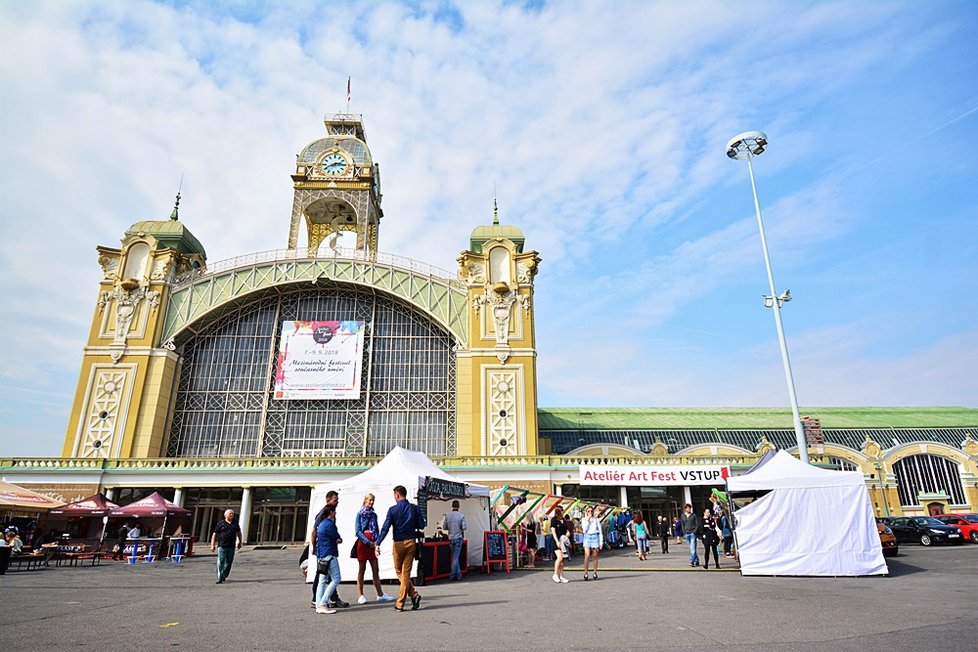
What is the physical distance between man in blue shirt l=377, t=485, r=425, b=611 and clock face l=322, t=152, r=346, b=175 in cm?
4884

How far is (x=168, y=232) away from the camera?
1842 inches

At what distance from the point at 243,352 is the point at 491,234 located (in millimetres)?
21036

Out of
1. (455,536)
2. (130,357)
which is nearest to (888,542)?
(455,536)

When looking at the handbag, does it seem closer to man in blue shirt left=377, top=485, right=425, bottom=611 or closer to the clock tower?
man in blue shirt left=377, top=485, right=425, bottom=611

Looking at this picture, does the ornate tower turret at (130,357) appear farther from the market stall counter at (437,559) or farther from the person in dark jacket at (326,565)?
the person in dark jacket at (326,565)

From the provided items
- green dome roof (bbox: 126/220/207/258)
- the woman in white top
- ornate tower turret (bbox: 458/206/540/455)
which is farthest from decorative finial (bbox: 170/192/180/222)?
the woman in white top

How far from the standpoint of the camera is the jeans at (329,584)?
9461 mm

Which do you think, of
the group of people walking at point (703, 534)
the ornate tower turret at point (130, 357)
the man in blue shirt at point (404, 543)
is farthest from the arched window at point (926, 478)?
the ornate tower turret at point (130, 357)

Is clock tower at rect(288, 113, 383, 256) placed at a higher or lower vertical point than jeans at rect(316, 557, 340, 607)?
higher

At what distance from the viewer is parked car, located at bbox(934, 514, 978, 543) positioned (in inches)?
1030

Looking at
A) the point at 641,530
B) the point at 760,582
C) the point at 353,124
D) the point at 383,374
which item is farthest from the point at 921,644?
the point at 353,124

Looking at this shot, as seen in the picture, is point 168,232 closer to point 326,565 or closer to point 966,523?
point 326,565

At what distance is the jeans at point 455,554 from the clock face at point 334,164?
45585mm

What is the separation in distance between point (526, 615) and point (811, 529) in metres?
9.57
